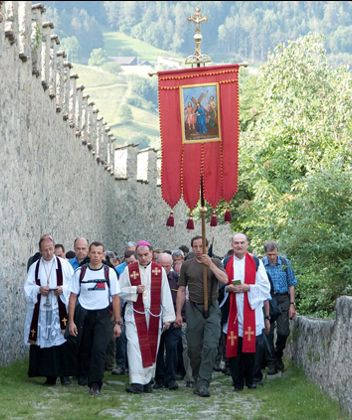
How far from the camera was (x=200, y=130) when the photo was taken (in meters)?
12.7

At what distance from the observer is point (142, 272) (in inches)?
484

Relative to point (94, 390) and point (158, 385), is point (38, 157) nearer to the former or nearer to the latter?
point (158, 385)

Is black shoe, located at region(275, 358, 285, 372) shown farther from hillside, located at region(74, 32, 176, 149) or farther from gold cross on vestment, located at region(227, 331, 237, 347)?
hillside, located at region(74, 32, 176, 149)

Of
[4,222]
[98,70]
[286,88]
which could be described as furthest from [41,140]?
[98,70]

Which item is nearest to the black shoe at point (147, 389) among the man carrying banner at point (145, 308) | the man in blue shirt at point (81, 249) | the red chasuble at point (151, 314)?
the man carrying banner at point (145, 308)

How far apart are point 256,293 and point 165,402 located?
6.13 feet

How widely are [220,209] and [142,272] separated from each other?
Result: 904 inches

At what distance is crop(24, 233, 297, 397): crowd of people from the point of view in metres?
11.8

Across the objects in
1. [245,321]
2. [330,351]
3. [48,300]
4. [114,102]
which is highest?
[114,102]

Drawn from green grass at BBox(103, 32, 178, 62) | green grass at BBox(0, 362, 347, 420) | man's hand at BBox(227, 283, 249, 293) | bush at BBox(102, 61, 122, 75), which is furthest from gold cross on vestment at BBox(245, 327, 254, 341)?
green grass at BBox(103, 32, 178, 62)

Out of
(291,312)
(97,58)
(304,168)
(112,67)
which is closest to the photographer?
(291,312)

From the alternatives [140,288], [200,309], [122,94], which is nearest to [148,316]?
[140,288]

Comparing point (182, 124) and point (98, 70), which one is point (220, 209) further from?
point (98, 70)

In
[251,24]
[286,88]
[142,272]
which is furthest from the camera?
[251,24]
